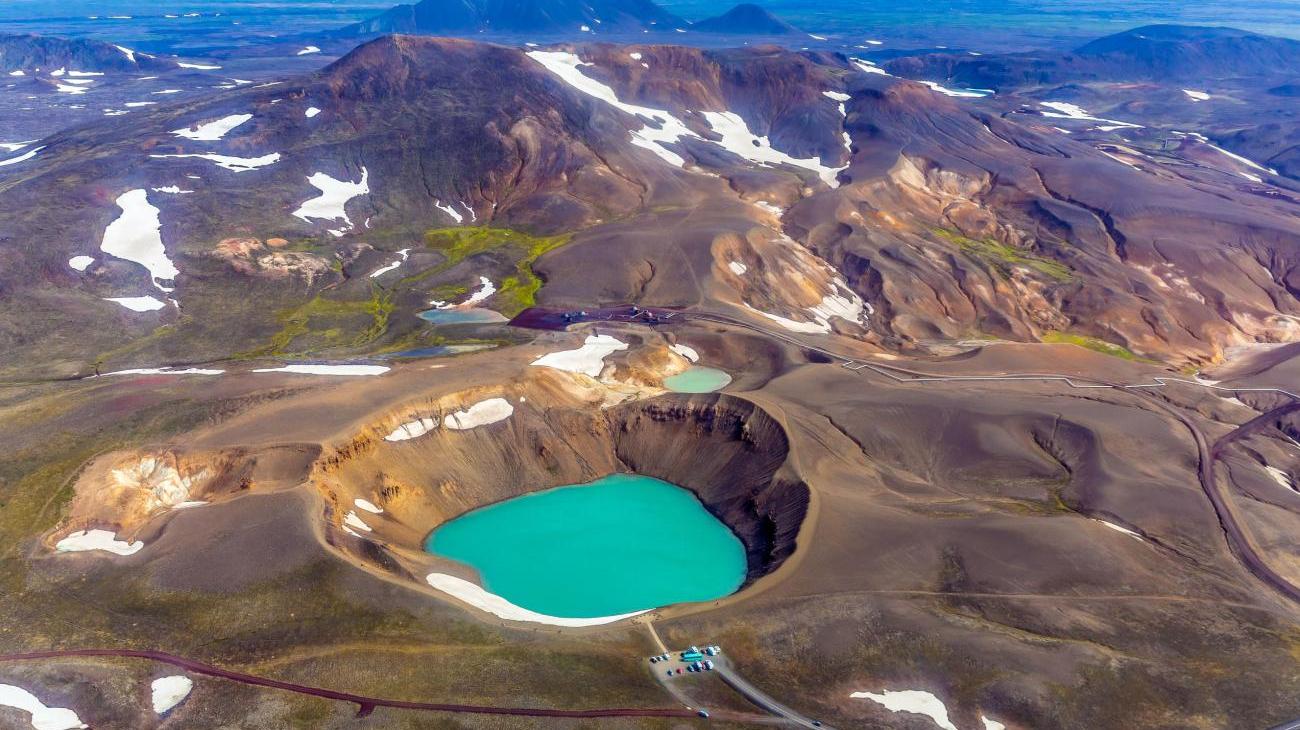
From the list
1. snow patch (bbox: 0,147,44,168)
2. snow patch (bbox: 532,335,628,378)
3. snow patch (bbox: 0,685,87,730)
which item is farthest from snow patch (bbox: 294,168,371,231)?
snow patch (bbox: 0,685,87,730)

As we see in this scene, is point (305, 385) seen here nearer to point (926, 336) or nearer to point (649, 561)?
point (649, 561)

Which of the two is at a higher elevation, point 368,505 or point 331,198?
point 331,198

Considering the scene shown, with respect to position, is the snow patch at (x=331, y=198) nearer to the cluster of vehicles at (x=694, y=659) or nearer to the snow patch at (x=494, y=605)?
the snow patch at (x=494, y=605)

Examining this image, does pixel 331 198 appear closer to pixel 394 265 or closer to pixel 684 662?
pixel 394 265

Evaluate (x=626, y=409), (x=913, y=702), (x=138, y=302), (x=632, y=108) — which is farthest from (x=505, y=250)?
(x=913, y=702)

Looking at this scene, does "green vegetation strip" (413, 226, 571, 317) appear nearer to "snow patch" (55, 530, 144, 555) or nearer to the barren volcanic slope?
the barren volcanic slope

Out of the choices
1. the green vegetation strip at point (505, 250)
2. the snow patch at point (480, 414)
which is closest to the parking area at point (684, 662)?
the snow patch at point (480, 414)
